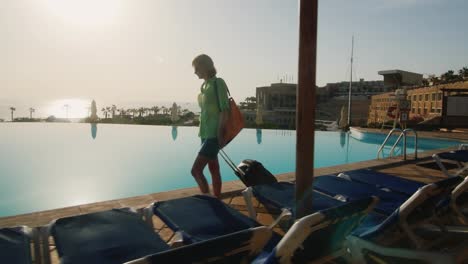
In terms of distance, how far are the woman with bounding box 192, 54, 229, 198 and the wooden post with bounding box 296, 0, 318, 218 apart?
1.21 metres

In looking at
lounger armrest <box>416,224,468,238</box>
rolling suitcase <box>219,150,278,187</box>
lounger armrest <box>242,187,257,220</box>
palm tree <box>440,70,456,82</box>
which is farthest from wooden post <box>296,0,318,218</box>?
palm tree <box>440,70,456,82</box>

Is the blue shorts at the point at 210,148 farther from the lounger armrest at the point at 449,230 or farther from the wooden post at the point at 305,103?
the lounger armrest at the point at 449,230

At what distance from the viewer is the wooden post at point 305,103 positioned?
1.80 meters

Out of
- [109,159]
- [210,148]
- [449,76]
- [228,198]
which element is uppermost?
[449,76]

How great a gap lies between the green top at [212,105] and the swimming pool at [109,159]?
358cm

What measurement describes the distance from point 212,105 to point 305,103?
1.36 m

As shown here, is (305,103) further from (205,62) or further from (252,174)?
(252,174)

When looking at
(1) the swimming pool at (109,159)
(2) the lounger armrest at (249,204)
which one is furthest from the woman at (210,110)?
(1) the swimming pool at (109,159)

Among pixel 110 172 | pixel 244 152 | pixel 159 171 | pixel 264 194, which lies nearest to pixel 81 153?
pixel 110 172

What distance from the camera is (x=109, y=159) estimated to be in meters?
9.16

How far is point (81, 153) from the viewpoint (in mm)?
10016

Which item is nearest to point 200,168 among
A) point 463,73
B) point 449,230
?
point 449,230

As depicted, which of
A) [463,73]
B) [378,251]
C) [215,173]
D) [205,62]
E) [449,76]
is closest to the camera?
[378,251]

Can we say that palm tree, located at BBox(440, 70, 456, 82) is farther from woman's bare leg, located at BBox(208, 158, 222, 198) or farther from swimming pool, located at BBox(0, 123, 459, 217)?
woman's bare leg, located at BBox(208, 158, 222, 198)
